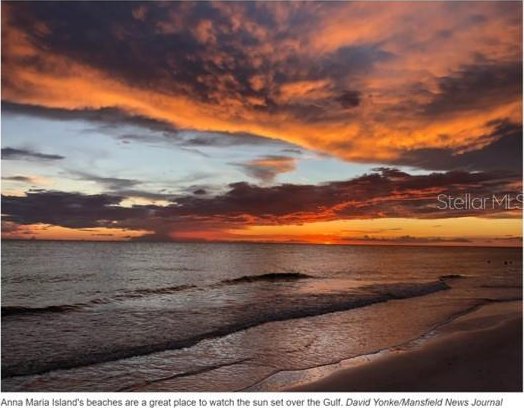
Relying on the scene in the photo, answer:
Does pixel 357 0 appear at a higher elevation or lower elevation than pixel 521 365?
higher

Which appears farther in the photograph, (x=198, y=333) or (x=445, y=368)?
(x=198, y=333)

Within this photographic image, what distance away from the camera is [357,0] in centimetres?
1166

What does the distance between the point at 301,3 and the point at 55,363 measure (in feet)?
34.9

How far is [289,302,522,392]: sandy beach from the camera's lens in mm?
7910

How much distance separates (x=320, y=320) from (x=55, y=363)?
8.71m

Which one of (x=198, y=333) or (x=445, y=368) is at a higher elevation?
(x=445, y=368)

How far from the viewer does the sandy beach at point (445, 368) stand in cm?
791

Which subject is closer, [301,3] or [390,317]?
[301,3]

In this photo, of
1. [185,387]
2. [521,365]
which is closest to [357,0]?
[521,365]

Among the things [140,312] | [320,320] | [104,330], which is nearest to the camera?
[104,330]

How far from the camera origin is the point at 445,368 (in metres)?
8.85

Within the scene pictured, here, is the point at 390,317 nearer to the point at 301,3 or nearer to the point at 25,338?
the point at 301,3
